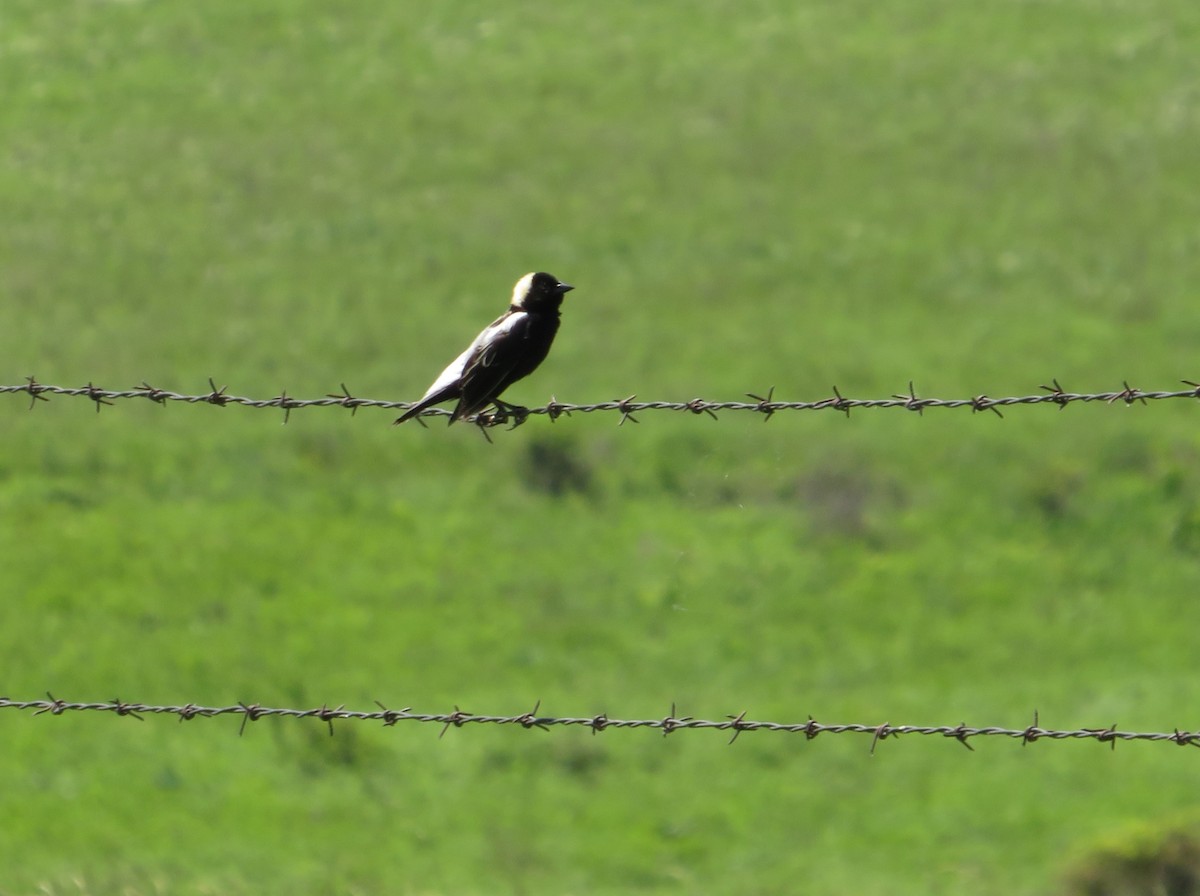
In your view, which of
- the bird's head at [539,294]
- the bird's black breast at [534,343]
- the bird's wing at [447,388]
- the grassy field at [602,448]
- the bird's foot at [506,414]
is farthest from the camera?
the grassy field at [602,448]

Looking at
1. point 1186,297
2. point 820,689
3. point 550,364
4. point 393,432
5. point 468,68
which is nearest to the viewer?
point 820,689

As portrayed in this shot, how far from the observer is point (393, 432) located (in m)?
25.7

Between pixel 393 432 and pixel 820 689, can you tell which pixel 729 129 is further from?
pixel 820 689

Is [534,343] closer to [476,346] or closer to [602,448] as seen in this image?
[476,346]

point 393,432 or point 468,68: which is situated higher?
point 468,68

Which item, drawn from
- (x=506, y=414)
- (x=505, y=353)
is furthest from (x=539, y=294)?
(x=506, y=414)

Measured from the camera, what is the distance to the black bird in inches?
309

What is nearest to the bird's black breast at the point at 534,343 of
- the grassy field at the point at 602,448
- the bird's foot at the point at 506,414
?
the bird's foot at the point at 506,414

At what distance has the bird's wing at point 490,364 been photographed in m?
7.86

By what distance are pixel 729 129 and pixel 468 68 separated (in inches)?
229

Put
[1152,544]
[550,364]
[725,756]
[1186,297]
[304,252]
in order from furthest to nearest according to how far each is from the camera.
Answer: [304,252] < [1186,297] < [550,364] < [1152,544] < [725,756]

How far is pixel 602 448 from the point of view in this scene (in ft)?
83.5

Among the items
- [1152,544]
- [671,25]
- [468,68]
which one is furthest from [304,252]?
[1152,544]

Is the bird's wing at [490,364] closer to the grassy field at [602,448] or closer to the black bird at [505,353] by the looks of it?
the black bird at [505,353]
